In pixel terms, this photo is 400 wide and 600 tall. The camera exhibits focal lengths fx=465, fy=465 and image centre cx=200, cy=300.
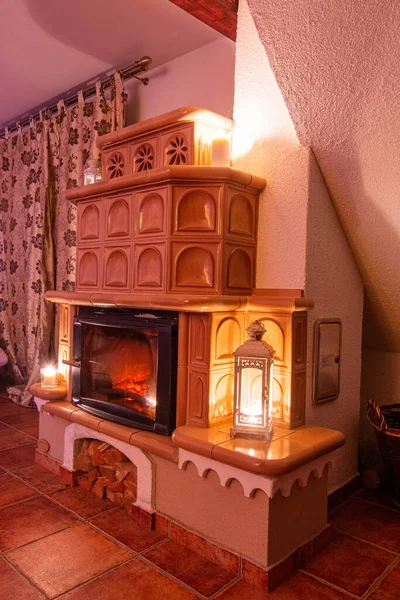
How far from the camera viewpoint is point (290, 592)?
4.67ft

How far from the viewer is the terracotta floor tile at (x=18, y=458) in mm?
A: 2375

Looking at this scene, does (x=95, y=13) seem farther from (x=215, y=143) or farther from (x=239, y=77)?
(x=215, y=143)

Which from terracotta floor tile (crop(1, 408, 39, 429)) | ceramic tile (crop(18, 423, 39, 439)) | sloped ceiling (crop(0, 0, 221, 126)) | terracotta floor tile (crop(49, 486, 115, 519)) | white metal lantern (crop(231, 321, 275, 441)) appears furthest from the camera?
terracotta floor tile (crop(1, 408, 39, 429))

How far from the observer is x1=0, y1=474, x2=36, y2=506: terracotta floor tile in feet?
6.54

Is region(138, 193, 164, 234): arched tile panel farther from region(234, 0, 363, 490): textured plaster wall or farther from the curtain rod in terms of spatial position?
the curtain rod

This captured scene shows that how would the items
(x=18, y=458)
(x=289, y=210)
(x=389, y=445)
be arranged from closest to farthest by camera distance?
(x=289, y=210)
(x=389, y=445)
(x=18, y=458)

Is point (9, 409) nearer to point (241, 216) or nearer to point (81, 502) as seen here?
point (81, 502)

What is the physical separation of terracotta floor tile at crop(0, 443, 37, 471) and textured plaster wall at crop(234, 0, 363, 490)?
150 centimetres

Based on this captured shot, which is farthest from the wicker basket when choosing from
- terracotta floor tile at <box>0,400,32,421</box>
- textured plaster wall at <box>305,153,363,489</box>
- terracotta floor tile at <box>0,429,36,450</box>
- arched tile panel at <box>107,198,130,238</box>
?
terracotta floor tile at <box>0,400,32,421</box>

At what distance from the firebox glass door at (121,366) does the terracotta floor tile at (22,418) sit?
1.20 meters

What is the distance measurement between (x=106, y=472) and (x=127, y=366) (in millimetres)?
467

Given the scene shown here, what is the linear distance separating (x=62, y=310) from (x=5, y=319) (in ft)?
6.27

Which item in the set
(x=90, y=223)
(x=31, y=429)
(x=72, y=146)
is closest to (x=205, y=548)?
(x=90, y=223)

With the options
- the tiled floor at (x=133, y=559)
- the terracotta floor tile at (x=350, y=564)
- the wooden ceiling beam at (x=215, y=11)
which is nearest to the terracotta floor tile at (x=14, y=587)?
the tiled floor at (x=133, y=559)
